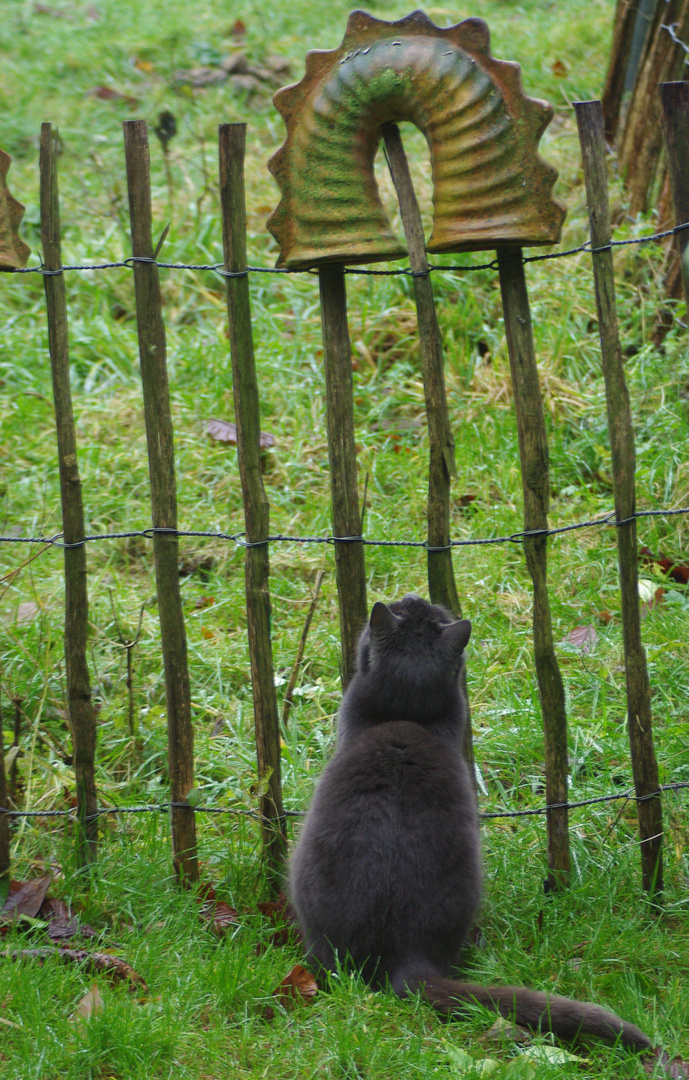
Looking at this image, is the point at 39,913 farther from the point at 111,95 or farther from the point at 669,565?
the point at 111,95

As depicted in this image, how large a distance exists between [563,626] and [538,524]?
1.40 m

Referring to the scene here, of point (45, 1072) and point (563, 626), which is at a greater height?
point (563, 626)

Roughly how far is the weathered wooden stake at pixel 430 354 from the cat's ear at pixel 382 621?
10.0 inches

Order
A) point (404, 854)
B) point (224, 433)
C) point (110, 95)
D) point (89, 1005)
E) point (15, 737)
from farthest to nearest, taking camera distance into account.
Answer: point (110, 95), point (224, 433), point (15, 737), point (404, 854), point (89, 1005)

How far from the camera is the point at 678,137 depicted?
269 centimetres

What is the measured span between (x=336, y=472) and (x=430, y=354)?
0.44 meters

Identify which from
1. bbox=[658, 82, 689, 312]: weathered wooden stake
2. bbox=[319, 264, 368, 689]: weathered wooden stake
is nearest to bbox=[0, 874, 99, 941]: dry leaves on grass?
bbox=[319, 264, 368, 689]: weathered wooden stake

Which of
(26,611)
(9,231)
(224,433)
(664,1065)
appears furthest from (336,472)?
(224,433)

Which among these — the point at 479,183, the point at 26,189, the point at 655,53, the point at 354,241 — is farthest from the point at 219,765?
the point at 26,189

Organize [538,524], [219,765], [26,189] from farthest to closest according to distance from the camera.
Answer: [26,189]
[219,765]
[538,524]

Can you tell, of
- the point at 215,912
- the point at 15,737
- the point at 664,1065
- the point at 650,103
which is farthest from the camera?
the point at 650,103

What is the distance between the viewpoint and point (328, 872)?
8.45 ft

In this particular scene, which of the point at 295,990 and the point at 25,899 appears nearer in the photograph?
the point at 295,990

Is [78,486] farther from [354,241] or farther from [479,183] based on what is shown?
[479,183]
